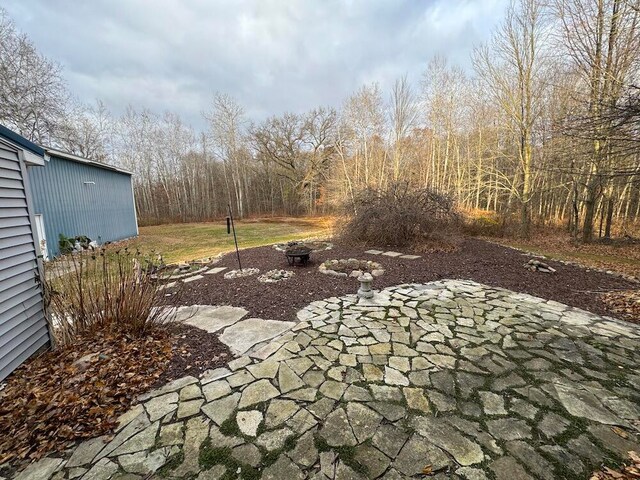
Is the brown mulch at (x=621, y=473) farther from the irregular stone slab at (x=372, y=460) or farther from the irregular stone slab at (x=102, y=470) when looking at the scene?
the irregular stone slab at (x=102, y=470)

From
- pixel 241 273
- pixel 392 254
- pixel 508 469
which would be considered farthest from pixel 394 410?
pixel 392 254

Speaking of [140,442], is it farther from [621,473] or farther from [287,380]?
[621,473]

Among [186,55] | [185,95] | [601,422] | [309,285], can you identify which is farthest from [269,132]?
[601,422]

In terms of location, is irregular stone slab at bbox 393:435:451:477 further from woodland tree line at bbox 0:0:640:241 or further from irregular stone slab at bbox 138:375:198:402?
woodland tree line at bbox 0:0:640:241

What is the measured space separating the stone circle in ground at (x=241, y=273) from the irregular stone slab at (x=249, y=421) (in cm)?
362

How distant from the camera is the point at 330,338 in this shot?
285cm

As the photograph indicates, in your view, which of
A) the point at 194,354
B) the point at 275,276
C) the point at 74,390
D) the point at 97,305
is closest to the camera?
the point at 74,390

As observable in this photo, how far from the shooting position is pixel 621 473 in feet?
4.66

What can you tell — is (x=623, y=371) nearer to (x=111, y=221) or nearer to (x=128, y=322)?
(x=128, y=322)

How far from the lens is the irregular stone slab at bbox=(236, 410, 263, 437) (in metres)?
1.72

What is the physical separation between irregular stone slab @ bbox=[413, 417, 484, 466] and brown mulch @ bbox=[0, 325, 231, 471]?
1780mm

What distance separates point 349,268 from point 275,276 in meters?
1.57

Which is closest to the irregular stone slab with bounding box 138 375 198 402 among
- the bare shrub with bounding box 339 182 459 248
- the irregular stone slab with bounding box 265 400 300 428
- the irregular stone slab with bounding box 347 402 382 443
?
the irregular stone slab with bounding box 265 400 300 428

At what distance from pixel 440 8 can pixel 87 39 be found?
1150 cm
